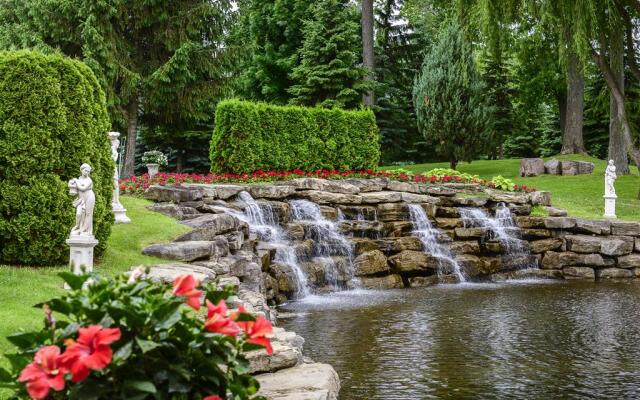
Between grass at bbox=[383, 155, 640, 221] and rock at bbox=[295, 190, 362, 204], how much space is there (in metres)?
6.42

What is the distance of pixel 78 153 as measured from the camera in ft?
27.2

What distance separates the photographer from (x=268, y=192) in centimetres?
1466

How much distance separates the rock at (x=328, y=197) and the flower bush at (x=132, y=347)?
1232 centimetres

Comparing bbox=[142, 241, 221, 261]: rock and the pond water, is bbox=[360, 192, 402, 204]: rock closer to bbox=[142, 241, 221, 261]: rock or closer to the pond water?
the pond water

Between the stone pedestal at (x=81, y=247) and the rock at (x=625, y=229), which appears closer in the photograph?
the stone pedestal at (x=81, y=247)

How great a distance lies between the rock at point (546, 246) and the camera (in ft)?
53.2

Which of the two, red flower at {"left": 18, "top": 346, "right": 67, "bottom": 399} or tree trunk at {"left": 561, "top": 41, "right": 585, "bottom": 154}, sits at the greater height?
tree trunk at {"left": 561, "top": 41, "right": 585, "bottom": 154}

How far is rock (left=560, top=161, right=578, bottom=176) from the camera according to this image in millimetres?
24859

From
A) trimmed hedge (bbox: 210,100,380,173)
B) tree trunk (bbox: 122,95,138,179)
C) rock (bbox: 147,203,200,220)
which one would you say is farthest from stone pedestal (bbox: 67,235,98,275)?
tree trunk (bbox: 122,95,138,179)

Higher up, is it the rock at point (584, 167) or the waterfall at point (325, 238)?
the rock at point (584, 167)

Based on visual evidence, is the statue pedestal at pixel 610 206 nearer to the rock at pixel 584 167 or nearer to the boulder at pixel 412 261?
the boulder at pixel 412 261

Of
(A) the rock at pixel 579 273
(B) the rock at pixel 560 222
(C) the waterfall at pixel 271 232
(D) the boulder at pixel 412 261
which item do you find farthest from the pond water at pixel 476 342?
(B) the rock at pixel 560 222

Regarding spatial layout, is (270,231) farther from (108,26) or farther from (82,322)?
(108,26)

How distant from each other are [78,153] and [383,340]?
4.40 metres
